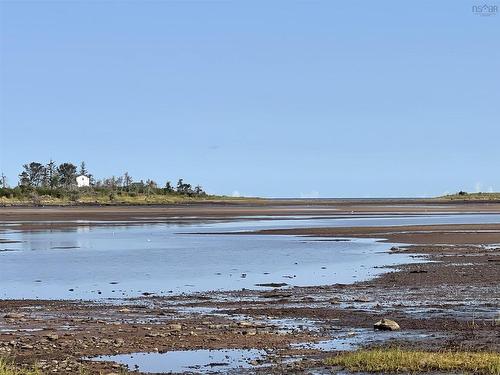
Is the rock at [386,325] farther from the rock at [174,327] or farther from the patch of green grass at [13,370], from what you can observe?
the patch of green grass at [13,370]

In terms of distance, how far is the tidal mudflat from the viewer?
13974 millimetres

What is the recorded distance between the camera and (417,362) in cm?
1259

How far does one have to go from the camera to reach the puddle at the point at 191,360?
42.3ft

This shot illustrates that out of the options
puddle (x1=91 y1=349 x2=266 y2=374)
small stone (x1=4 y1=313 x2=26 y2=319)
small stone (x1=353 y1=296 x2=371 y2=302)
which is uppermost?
small stone (x1=353 y1=296 x2=371 y2=302)

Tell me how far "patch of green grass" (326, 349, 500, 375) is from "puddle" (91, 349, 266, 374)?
1436 millimetres

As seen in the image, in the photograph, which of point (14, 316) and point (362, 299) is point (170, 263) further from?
point (14, 316)

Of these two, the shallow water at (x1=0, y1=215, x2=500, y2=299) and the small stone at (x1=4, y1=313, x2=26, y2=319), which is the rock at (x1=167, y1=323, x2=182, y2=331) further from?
the shallow water at (x1=0, y1=215, x2=500, y2=299)

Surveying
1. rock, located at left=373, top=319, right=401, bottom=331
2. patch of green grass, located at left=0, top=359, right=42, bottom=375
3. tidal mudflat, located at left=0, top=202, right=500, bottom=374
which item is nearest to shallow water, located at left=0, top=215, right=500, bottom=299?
tidal mudflat, located at left=0, top=202, right=500, bottom=374

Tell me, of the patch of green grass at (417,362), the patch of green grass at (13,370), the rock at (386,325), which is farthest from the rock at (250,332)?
the patch of green grass at (13,370)

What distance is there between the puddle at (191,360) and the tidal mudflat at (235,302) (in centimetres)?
3

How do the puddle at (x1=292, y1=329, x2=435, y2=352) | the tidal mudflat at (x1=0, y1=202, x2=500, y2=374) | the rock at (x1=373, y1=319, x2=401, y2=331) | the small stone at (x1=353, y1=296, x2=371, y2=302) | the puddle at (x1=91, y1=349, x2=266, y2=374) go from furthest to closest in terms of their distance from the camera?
the small stone at (x1=353, y1=296, x2=371, y2=302) < the rock at (x1=373, y1=319, x2=401, y2=331) < the puddle at (x1=292, y1=329, x2=435, y2=352) < the tidal mudflat at (x1=0, y1=202, x2=500, y2=374) < the puddle at (x1=91, y1=349, x2=266, y2=374)

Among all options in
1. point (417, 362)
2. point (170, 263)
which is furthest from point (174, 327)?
point (170, 263)

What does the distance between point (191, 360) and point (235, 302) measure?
6.88 m

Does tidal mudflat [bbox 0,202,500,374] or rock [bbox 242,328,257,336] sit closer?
tidal mudflat [bbox 0,202,500,374]
